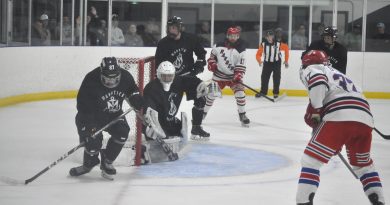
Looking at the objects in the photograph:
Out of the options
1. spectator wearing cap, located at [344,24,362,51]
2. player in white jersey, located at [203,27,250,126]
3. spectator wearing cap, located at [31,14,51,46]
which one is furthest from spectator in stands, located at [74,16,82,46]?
spectator wearing cap, located at [344,24,362,51]

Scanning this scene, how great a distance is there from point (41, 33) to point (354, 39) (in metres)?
4.98

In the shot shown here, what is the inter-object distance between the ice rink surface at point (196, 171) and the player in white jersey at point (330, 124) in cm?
66

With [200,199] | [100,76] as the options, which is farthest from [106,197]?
[100,76]

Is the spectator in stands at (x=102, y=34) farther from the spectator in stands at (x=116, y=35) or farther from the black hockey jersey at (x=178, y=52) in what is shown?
the black hockey jersey at (x=178, y=52)

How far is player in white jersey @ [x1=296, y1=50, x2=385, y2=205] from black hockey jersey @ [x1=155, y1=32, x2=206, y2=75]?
114 inches

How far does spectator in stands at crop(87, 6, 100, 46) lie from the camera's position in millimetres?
12453

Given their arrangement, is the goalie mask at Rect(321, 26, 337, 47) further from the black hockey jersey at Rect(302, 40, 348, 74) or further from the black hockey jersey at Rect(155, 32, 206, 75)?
the black hockey jersey at Rect(155, 32, 206, 75)

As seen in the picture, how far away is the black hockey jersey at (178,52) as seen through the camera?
7184mm

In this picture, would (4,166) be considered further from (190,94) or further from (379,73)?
(379,73)

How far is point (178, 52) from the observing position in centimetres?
723

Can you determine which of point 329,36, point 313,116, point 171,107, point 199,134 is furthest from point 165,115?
point 313,116

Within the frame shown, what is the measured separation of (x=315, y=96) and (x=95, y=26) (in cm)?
861

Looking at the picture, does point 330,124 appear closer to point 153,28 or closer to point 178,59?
point 178,59

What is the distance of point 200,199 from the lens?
→ 195 inches
